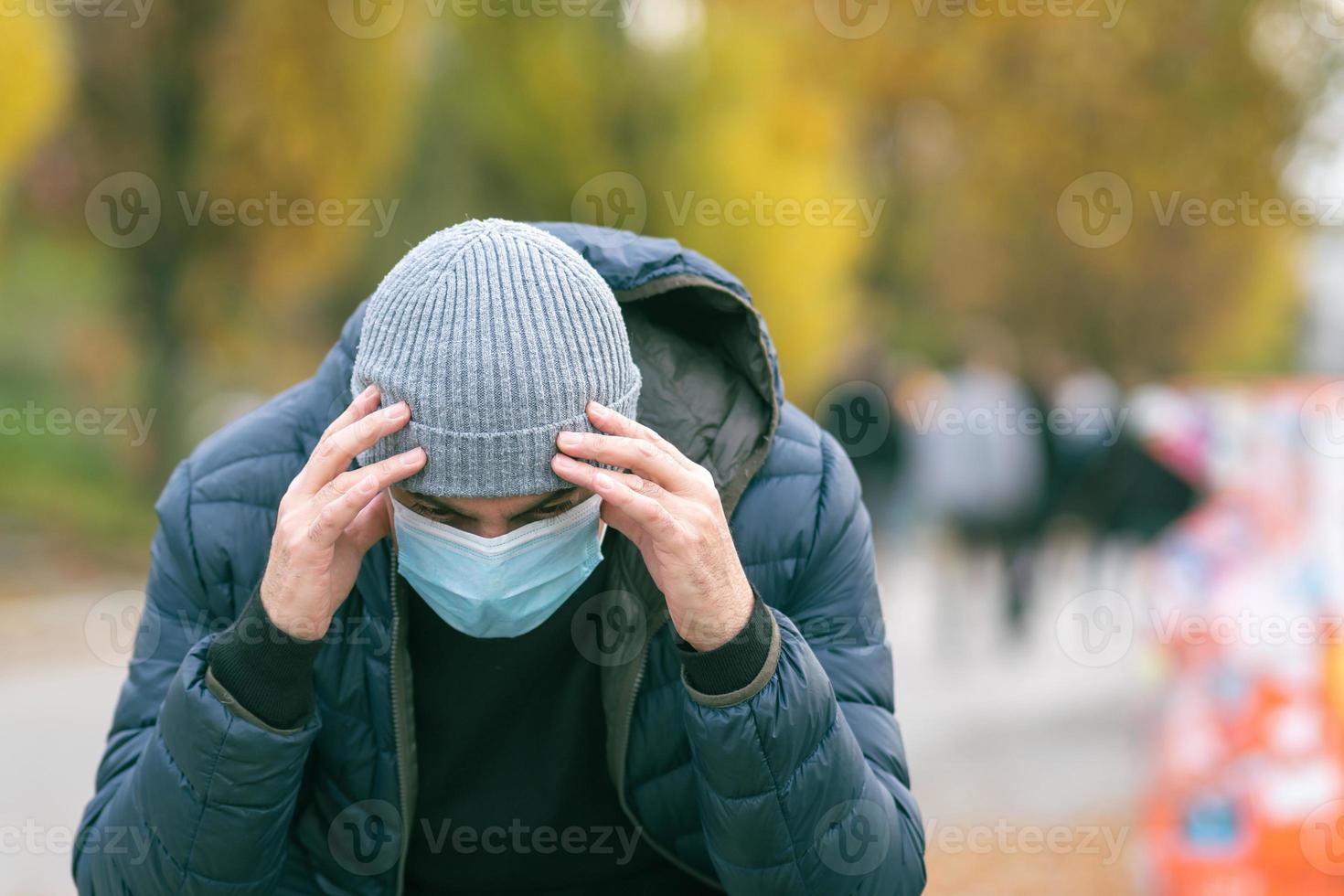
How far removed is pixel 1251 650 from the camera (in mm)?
5148

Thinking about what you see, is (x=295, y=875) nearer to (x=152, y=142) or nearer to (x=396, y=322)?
(x=396, y=322)

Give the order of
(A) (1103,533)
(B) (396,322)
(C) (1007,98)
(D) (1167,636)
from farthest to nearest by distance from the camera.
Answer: (C) (1007,98) → (A) (1103,533) → (D) (1167,636) → (B) (396,322)

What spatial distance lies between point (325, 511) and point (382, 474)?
0.31 ft

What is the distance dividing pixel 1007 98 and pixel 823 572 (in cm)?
924

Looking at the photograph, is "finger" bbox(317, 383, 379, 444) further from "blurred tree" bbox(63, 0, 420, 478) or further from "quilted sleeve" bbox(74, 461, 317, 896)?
"blurred tree" bbox(63, 0, 420, 478)

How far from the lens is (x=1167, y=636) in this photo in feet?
18.2

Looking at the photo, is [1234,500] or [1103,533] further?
[1103,533]

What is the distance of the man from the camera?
2072 millimetres

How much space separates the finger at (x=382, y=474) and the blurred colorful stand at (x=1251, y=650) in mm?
3678

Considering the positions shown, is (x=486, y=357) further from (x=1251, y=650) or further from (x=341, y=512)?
(x=1251, y=650)

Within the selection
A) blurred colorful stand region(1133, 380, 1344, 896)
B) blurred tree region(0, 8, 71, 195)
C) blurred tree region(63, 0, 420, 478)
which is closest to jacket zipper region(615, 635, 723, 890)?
blurred colorful stand region(1133, 380, 1344, 896)

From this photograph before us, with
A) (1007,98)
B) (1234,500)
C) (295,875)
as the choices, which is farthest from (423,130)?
(295,875)

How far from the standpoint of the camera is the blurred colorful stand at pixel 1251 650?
4.75 m

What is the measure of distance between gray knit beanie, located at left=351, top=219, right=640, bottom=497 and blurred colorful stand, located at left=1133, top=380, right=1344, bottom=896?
352 cm
